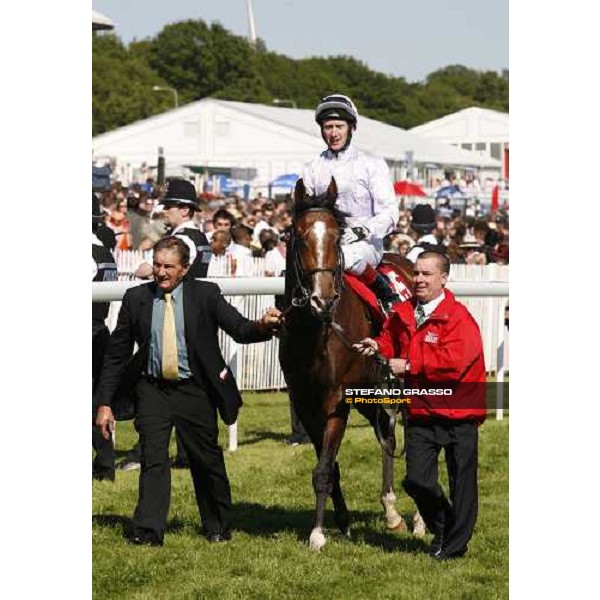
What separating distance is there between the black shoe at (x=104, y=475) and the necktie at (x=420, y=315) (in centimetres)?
380

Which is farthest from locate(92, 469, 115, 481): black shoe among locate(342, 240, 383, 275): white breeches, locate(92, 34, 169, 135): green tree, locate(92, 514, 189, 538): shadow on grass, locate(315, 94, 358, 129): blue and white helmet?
locate(92, 34, 169, 135): green tree

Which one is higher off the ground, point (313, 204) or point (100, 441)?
point (313, 204)

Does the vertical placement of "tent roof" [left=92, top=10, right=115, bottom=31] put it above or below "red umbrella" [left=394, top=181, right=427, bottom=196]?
below

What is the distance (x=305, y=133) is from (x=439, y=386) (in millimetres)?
47955

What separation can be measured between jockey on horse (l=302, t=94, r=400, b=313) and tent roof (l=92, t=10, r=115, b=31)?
2.93 meters

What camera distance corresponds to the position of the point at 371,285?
9.33 meters

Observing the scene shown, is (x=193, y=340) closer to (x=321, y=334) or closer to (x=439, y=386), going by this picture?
(x=321, y=334)

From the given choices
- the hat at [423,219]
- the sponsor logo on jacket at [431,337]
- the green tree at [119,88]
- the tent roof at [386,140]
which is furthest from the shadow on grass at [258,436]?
the green tree at [119,88]

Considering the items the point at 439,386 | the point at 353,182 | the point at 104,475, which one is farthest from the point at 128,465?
the point at 439,386

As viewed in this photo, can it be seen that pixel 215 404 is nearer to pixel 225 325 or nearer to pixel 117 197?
pixel 225 325

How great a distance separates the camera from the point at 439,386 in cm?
783

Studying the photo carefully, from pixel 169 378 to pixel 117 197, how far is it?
19244 millimetres

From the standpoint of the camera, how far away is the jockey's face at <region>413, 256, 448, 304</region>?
778cm

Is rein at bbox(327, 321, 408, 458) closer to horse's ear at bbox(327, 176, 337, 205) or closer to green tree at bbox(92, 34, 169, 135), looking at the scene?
horse's ear at bbox(327, 176, 337, 205)
